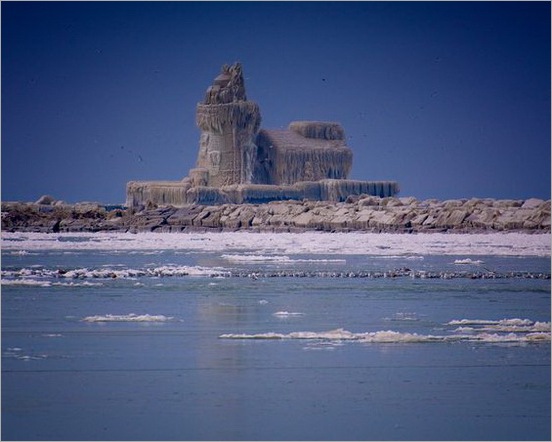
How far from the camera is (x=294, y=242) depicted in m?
36.4

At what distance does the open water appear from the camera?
7.62 metres

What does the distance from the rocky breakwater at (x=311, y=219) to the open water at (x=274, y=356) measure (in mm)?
23448

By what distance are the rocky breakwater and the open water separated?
23.4 metres

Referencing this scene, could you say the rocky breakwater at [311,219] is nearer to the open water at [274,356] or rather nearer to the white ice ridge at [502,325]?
the open water at [274,356]

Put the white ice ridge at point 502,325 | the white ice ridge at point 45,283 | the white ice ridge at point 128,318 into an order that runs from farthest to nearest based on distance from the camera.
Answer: the white ice ridge at point 45,283, the white ice ridge at point 128,318, the white ice ridge at point 502,325

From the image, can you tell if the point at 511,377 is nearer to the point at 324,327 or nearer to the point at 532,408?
the point at 532,408

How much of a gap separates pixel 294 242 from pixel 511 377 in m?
27.3

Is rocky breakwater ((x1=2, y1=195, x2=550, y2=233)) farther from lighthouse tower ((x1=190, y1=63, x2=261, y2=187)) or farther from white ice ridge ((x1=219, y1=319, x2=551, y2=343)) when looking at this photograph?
white ice ridge ((x1=219, y1=319, x2=551, y2=343))

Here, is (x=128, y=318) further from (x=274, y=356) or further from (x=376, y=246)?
(x=376, y=246)

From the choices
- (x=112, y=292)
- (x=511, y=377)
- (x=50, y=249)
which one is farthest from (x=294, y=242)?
(x=511, y=377)

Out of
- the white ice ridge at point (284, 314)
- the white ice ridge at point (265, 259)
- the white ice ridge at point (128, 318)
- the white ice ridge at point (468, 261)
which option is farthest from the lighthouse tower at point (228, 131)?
the white ice ridge at point (128, 318)

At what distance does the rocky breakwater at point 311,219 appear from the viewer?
139 feet

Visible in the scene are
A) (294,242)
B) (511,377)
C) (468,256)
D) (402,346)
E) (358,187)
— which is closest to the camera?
(511,377)

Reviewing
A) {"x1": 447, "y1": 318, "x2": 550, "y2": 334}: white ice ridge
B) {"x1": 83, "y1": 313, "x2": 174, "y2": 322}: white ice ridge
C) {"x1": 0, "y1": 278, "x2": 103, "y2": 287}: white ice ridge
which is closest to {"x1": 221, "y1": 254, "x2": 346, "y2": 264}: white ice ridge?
{"x1": 0, "y1": 278, "x2": 103, "y2": 287}: white ice ridge
